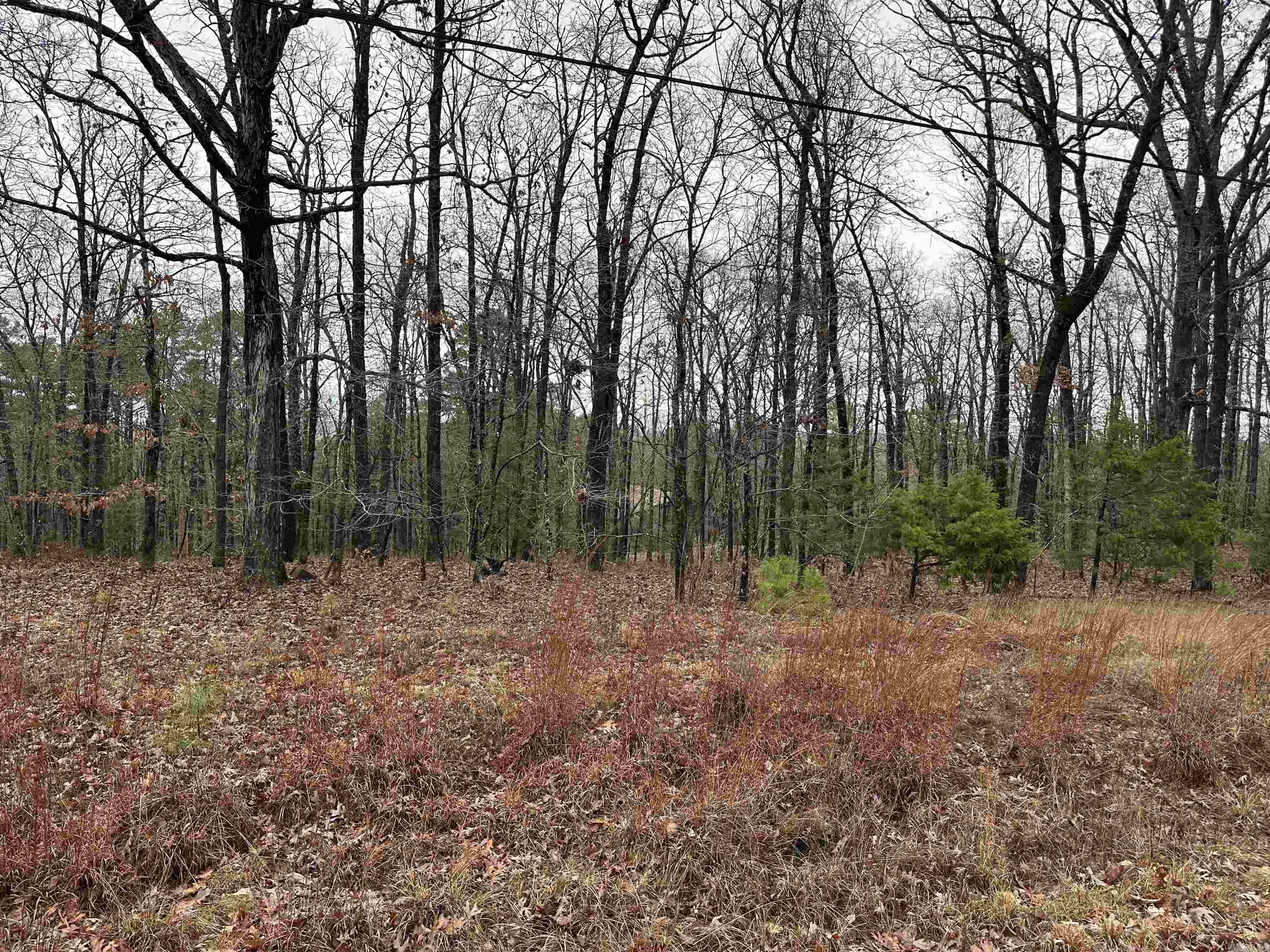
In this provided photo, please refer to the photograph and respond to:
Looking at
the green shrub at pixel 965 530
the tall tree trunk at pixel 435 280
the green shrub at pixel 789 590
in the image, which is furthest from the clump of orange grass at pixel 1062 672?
Answer: the tall tree trunk at pixel 435 280

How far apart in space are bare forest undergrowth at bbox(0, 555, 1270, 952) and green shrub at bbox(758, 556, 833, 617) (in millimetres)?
2486

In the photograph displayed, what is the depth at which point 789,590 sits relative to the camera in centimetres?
953

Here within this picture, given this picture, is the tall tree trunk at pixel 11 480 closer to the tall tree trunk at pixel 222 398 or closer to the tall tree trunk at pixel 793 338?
the tall tree trunk at pixel 222 398

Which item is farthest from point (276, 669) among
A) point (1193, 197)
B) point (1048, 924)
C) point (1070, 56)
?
point (1193, 197)

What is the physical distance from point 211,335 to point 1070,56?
2611 cm

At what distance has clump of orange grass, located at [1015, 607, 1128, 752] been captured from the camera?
435cm

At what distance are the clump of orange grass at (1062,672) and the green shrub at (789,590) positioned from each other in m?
2.69

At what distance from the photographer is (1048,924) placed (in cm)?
281

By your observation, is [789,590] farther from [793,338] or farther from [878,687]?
[878,687]

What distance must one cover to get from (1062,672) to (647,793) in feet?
12.3

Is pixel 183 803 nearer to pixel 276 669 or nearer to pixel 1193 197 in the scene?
pixel 276 669

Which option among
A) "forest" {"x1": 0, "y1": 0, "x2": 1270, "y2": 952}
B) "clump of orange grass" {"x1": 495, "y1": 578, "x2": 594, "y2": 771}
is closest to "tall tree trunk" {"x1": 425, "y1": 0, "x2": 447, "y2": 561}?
"forest" {"x1": 0, "y1": 0, "x2": 1270, "y2": 952}

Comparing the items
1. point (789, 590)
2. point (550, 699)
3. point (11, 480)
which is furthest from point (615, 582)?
point (11, 480)

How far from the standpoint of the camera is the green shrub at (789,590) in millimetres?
9180
